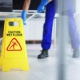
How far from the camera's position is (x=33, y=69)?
2293mm

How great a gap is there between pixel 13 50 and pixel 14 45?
6 centimetres

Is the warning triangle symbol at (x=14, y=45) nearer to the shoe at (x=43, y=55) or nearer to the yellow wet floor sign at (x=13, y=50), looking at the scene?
the yellow wet floor sign at (x=13, y=50)

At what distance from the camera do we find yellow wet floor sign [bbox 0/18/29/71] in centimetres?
222

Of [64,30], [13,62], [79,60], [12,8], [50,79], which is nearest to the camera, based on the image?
[64,30]

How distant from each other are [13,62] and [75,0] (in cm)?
157

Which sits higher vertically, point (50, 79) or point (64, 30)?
point (64, 30)

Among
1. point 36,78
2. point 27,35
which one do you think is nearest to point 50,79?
point 36,78

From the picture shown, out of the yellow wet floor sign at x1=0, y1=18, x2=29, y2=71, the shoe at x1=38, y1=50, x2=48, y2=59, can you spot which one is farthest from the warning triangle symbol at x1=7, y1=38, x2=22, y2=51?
the shoe at x1=38, y1=50, x2=48, y2=59

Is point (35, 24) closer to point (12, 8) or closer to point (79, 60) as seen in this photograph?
point (12, 8)

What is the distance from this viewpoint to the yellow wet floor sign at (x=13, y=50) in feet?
7.28

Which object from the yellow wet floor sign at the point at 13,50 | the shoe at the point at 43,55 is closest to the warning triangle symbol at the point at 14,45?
the yellow wet floor sign at the point at 13,50

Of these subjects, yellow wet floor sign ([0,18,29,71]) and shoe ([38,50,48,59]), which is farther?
shoe ([38,50,48,59])

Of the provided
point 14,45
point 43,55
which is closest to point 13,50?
point 14,45

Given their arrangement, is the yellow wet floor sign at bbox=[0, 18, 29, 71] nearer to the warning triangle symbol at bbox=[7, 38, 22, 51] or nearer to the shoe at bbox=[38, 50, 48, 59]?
the warning triangle symbol at bbox=[7, 38, 22, 51]
